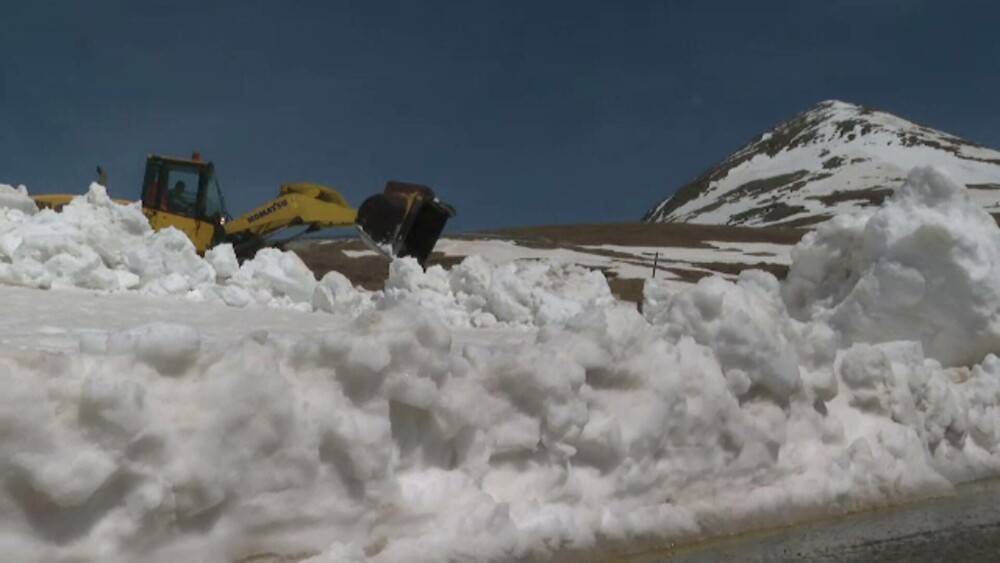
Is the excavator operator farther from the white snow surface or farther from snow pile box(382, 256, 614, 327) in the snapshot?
the white snow surface

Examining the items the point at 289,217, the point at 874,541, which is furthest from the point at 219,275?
the point at 874,541

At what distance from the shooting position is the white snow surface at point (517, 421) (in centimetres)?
329

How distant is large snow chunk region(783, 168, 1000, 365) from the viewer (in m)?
7.62

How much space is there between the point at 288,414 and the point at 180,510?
1.65ft

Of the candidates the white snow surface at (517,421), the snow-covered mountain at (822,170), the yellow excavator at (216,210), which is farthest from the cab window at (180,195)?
the snow-covered mountain at (822,170)

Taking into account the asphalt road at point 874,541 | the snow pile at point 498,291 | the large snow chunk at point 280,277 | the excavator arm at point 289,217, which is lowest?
the asphalt road at point 874,541

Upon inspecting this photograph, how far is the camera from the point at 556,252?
4256cm

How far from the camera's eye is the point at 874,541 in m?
4.61

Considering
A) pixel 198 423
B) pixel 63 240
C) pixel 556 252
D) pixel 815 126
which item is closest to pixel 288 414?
pixel 198 423

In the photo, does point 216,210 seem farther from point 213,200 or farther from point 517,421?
point 517,421

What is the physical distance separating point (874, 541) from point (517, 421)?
5.86 feet

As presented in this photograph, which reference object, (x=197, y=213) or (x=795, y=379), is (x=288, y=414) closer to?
(x=795, y=379)

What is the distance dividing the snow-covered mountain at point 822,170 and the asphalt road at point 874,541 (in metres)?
81.9

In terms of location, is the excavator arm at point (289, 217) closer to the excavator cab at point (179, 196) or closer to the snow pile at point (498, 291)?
the excavator cab at point (179, 196)
